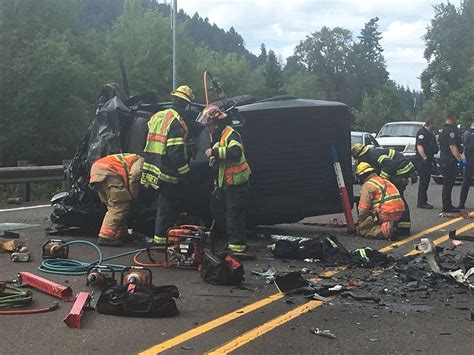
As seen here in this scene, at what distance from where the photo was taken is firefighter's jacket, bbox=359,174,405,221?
32.3 ft

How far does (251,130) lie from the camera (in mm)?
9344

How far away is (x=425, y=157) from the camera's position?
13953 mm

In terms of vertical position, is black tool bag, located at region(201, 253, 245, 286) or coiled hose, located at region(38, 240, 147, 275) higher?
black tool bag, located at region(201, 253, 245, 286)

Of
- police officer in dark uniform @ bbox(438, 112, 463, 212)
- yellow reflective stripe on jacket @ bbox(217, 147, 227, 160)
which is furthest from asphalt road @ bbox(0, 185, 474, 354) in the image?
police officer in dark uniform @ bbox(438, 112, 463, 212)

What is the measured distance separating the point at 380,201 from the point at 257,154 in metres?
1.95

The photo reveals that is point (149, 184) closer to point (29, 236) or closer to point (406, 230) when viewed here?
point (29, 236)

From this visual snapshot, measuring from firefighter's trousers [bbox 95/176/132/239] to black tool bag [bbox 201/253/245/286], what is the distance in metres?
2.26

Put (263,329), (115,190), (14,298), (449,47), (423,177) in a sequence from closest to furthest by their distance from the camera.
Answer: (263,329), (14,298), (115,190), (423,177), (449,47)

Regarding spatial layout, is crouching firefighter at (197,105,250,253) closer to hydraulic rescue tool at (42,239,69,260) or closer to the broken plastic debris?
hydraulic rescue tool at (42,239,69,260)

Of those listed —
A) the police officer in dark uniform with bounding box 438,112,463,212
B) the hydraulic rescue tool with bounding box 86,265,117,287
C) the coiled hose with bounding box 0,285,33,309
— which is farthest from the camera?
the police officer in dark uniform with bounding box 438,112,463,212

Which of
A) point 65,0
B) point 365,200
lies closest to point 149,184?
point 365,200

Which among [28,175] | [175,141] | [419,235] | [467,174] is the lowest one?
[419,235]

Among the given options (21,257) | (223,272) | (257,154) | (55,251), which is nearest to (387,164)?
(257,154)

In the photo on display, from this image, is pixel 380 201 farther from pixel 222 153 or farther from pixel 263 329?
pixel 263 329
